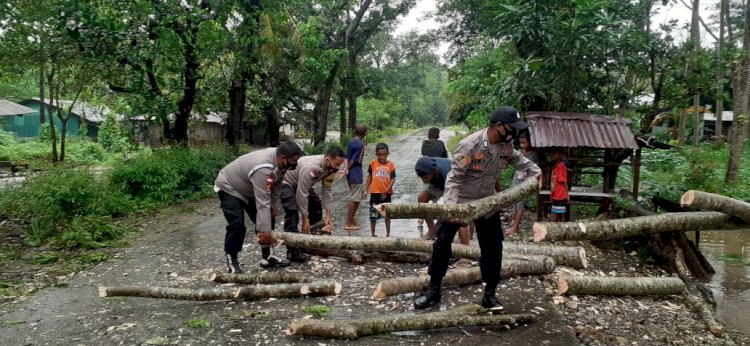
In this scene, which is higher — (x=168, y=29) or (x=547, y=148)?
(x=168, y=29)

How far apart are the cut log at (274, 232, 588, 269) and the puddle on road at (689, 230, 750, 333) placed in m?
2.05

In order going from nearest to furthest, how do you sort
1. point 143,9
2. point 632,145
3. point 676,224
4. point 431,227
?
point 676,224 → point 431,227 → point 632,145 → point 143,9

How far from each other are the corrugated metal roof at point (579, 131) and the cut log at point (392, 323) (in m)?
4.16

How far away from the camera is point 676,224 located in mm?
5891

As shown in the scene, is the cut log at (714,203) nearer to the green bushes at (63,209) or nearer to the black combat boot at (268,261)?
the black combat boot at (268,261)

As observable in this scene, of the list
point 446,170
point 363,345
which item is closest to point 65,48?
point 446,170

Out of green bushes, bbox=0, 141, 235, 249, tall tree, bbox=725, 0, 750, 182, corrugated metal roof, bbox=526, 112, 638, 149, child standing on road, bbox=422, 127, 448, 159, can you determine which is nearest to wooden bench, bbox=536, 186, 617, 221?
corrugated metal roof, bbox=526, 112, 638, 149

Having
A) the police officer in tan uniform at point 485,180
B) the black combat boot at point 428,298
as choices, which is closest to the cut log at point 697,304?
the police officer in tan uniform at point 485,180

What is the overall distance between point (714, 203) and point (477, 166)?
2556 millimetres

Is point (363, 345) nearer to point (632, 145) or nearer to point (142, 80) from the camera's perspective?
point (632, 145)

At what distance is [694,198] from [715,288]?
3.64 meters

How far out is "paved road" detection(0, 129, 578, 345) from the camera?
13.6 ft

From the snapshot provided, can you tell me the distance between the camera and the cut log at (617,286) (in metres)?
5.10

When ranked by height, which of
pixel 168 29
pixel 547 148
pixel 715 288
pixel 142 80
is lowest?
pixel 715 288
